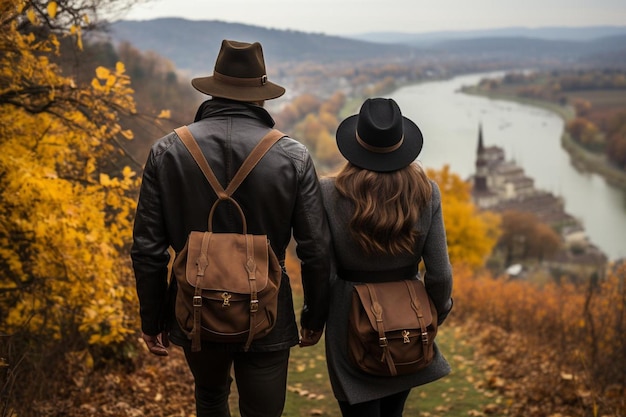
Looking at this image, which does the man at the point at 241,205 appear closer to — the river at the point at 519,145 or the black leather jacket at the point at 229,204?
the black leather jacket at the point at 229,204

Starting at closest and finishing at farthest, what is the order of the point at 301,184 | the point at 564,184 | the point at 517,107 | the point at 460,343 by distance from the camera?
the point at 301,184 → the point at 460,343 → the point at 564,184 → the point at 517,107

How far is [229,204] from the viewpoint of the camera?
2.30 meters

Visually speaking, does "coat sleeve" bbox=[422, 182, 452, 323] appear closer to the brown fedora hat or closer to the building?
the brown fedora hat

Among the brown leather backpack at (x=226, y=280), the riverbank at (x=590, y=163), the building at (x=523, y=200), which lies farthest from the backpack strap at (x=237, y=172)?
the riverbank at (x=590, y=163)

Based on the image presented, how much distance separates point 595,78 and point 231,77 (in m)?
183

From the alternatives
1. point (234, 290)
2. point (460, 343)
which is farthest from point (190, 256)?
point (460, 343)

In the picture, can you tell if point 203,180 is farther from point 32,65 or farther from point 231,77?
point 32,65

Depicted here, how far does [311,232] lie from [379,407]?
85 centimetres

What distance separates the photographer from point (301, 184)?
7.80 feet

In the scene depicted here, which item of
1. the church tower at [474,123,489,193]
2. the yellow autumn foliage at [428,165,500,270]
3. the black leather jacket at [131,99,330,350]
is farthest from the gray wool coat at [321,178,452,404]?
the church tower at [474,123,489,193]

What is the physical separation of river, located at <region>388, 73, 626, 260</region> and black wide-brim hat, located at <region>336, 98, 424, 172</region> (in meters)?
61.9

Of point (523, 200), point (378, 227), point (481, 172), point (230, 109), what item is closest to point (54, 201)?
point (230, 109)

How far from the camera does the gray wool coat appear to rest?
98.8 inches

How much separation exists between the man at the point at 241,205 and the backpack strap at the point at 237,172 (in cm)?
2
